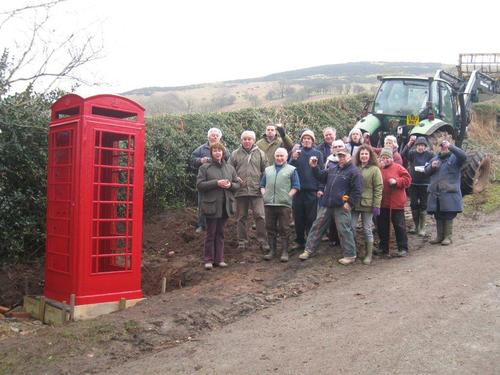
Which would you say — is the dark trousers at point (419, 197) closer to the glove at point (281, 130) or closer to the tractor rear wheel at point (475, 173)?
the glove at point (281, 130)

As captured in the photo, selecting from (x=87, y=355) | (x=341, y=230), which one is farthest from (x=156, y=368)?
(x=341, y=230)

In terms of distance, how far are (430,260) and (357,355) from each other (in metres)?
3.23

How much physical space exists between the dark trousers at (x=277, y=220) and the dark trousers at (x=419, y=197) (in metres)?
2.63

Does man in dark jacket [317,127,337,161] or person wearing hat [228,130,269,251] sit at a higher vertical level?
man in dark jacket [317,127,337,161]

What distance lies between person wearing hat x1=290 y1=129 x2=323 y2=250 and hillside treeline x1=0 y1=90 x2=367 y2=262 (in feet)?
9.84

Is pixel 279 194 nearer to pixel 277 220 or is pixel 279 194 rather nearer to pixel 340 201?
pixel 277 220

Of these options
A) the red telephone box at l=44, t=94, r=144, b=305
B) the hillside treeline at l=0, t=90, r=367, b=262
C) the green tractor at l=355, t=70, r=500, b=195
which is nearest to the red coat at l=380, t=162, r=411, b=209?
the green tractor at l=355, t=70, r=500, b=195

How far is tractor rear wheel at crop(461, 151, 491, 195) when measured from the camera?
446 inches

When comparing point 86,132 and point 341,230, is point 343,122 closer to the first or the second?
point 341,230

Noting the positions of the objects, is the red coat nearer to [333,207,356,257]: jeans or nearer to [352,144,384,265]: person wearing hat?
[352,144,384,265]: person wearing hat

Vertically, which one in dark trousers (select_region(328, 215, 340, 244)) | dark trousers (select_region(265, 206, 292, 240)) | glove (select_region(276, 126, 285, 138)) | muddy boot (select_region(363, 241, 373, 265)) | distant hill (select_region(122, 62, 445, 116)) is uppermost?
distant hill (select_region(122, 62, 445, 116))

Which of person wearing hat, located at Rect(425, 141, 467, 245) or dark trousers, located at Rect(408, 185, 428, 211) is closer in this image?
person wearing hat, located at Rect(425, 141, 467, 245)

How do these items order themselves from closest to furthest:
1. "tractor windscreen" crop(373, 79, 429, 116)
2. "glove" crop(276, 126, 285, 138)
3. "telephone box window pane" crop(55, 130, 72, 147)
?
1. "telephone box window pane" crop(55, 130, 72, 147)
2. "glove" crop(276, 126, 285, 138)
3. "tractor windscreen" crop(373, 79, 429, 116)

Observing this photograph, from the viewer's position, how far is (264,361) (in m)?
4.30
